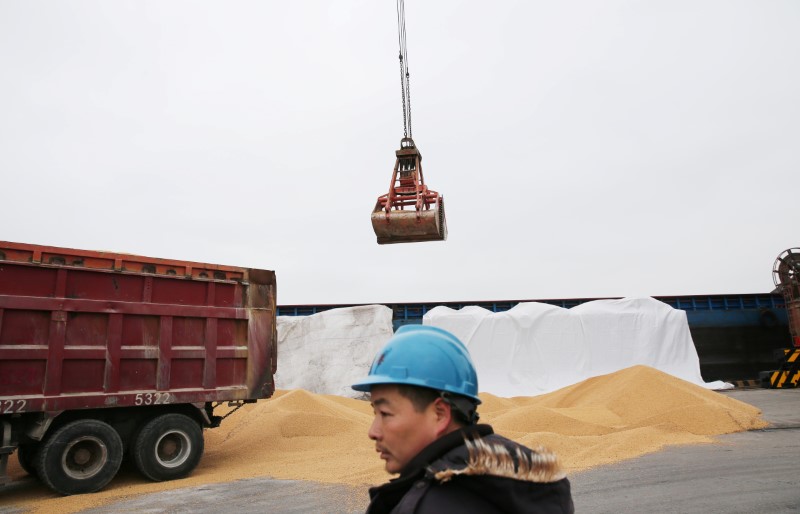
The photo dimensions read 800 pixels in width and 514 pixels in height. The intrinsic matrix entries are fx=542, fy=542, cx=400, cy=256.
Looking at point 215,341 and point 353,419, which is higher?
point 215,341

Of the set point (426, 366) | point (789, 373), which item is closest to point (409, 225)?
point (426, 366)

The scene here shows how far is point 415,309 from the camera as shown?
1983 centimetres

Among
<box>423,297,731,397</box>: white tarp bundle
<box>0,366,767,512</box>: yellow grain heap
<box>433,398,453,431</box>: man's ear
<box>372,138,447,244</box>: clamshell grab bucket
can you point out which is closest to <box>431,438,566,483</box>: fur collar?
<box>433,398,453,431</box>: man's ear

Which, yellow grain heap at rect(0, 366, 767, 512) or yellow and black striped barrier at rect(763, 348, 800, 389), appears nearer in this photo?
yellow grain heap at rect(0, 366, 767, 512)

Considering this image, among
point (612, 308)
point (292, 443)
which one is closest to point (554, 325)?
point (612, 308)

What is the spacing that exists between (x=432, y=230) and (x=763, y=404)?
9.61 metres

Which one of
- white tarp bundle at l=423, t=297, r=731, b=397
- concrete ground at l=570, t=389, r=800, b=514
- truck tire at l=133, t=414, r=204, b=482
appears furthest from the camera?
white tarp bundle at l=423, t=297, r=731, b=397

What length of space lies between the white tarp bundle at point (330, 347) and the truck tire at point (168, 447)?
9.20 meters

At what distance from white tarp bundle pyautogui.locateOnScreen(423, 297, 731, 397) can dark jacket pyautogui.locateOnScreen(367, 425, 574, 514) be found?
16123mm

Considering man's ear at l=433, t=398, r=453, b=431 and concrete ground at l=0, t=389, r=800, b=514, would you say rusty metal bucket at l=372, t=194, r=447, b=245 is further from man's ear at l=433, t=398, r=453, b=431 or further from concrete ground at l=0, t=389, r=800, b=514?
man's ear at l=433, t=398, r=453, b=431

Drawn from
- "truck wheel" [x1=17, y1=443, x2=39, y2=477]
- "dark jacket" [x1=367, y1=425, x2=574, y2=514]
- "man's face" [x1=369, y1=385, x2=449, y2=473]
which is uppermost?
"man's face" [x1=369, y1=385, x2=449, y2=473]

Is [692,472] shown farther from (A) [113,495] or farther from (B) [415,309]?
(B) [415,309]

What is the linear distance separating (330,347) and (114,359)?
1058 cm

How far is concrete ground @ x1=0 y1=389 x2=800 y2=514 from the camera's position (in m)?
5.25
